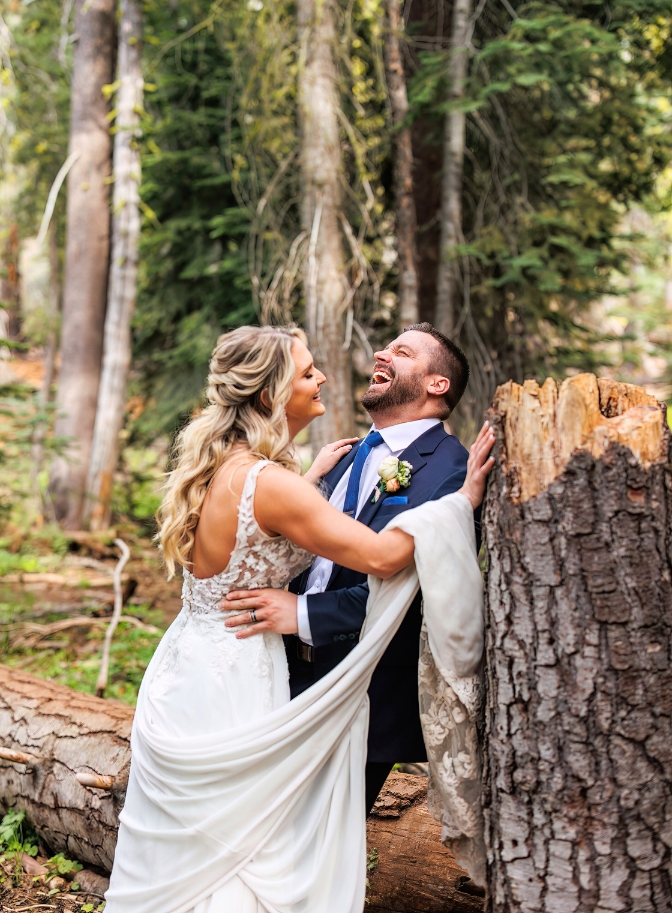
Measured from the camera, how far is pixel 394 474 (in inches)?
116

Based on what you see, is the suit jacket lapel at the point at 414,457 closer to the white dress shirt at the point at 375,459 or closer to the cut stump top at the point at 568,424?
the white dress shirt at the point at 375,459

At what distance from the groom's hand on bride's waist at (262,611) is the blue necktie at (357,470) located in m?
0.47

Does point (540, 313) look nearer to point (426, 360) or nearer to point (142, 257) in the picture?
point (426, 360)

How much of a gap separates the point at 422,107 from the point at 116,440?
18.6 ft

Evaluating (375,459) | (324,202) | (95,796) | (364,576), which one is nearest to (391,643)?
(364,576)

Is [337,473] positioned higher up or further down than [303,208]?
further down

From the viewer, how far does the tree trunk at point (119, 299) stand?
10.1 meters

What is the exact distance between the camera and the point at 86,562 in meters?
9.23

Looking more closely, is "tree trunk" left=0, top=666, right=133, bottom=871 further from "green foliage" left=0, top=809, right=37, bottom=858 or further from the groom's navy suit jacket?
the groom's navy suit jacket

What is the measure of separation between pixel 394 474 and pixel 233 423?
62 cm

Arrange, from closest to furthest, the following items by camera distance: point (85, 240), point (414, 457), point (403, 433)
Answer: point (414, 457) → point (403, 433) → point (85, 240)

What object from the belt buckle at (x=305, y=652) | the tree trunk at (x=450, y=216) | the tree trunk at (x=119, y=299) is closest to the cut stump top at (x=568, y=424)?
the belt buckle at (x=305, y=652)

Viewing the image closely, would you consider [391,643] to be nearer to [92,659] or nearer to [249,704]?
[249,704]

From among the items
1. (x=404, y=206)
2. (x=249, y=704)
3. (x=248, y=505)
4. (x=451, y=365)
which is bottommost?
(x=249, y=704)
